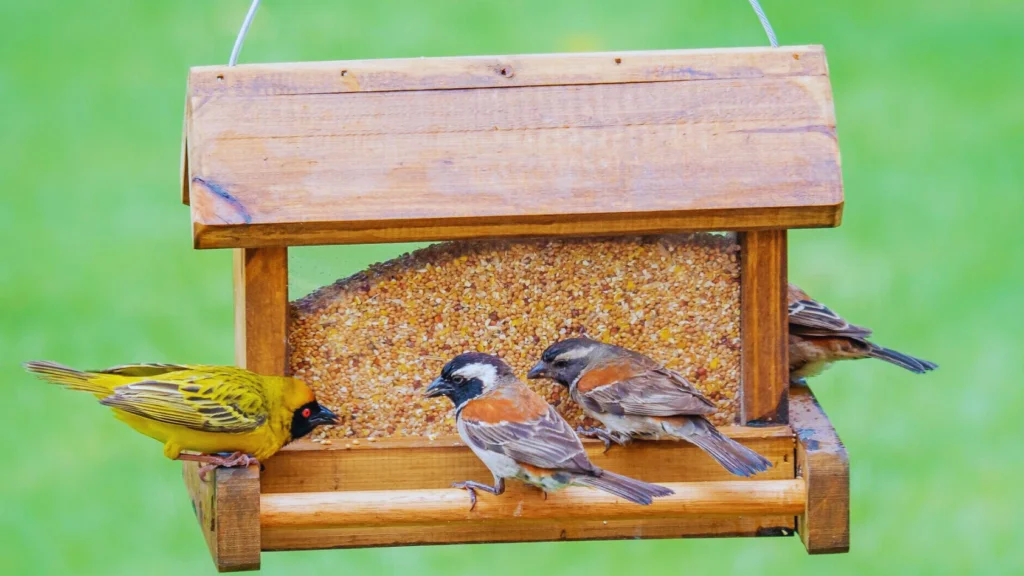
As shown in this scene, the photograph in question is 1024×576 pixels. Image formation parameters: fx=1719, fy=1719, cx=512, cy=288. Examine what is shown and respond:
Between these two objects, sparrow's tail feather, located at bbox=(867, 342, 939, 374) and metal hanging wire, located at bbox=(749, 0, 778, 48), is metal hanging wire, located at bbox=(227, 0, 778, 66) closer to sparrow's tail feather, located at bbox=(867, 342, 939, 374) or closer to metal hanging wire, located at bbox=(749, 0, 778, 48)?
metal hanging wire, located at bbox=(749, 0, 778, 48)

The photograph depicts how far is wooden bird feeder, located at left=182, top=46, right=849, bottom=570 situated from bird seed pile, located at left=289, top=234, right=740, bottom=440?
0.12m

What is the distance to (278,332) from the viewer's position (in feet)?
17.0

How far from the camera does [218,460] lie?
5.20 meters

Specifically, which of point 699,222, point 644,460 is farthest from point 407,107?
point 644,460

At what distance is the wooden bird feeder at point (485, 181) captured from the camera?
4883 mm

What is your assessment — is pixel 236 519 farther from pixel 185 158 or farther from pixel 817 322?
pixel 817 322

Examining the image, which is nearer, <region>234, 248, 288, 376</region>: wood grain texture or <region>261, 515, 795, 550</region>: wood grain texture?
<region>234, 248, 288, 376</region>: wood grain texture

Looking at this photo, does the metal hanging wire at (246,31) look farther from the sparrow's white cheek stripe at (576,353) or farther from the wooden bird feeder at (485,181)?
the sparrow's white cheek stripe at (576,353)

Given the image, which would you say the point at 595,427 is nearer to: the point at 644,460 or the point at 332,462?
the point at 644,460

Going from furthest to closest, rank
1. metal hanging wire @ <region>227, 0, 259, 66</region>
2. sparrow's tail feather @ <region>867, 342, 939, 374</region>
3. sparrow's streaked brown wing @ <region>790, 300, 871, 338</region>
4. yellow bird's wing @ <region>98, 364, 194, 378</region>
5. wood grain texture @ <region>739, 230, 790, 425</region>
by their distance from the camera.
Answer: sparrow's tail feather @ <region>867, 342, 939, 374</region> < sparrow's streaked brown wing @ <region>790, 300, 871, 338</region> < yellow bird's wing @ <region>98, 364, 194, 378</region> < wood grain texture @ <region>739, 230, 790, 425</region> < metal hanging wire @ <region>227, 0, 259, 66</region>

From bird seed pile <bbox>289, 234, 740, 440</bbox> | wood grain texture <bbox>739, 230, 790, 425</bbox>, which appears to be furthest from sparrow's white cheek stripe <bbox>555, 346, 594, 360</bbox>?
wood grain texture <bbox>739, 230, 790, 425</bbox>

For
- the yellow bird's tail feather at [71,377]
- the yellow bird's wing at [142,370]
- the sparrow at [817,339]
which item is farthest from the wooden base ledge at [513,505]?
the sparrow at [817,339]

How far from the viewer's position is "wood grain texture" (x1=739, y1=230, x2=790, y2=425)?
5.27 m

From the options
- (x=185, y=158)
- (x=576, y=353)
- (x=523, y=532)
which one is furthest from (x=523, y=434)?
(x=185, y=158)
